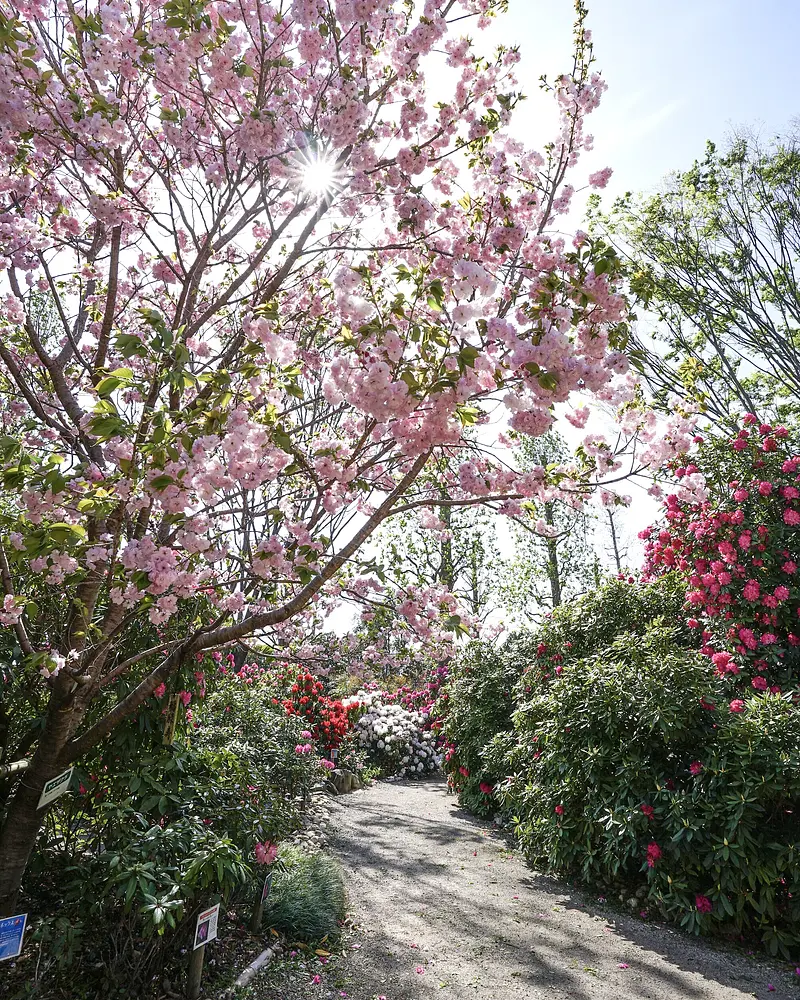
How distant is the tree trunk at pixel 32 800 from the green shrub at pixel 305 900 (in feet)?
5.17

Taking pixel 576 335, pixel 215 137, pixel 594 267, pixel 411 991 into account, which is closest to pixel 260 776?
pixel 411 991

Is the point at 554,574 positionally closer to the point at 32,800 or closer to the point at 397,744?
the point at 397,744

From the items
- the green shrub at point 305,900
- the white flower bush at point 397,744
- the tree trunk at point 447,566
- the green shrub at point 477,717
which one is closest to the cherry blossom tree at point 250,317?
the green shrub at point 305,900

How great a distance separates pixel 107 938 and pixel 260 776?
106 centimetres

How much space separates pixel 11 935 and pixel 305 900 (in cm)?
212

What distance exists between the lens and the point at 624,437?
2859mm

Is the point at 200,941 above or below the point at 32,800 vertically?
below

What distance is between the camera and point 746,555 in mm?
5031

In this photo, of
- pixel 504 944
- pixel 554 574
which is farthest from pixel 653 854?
pixel 554 574

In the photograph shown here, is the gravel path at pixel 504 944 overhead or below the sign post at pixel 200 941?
below

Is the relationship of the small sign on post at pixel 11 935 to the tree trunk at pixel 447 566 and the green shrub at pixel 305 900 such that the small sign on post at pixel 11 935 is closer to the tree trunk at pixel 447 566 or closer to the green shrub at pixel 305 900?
the green shrub at pixel 305 900

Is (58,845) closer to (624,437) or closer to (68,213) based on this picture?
(68,213)

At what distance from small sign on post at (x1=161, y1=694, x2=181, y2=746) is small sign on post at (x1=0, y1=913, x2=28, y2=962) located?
1240 millimetres

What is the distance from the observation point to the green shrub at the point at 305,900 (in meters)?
3.66
